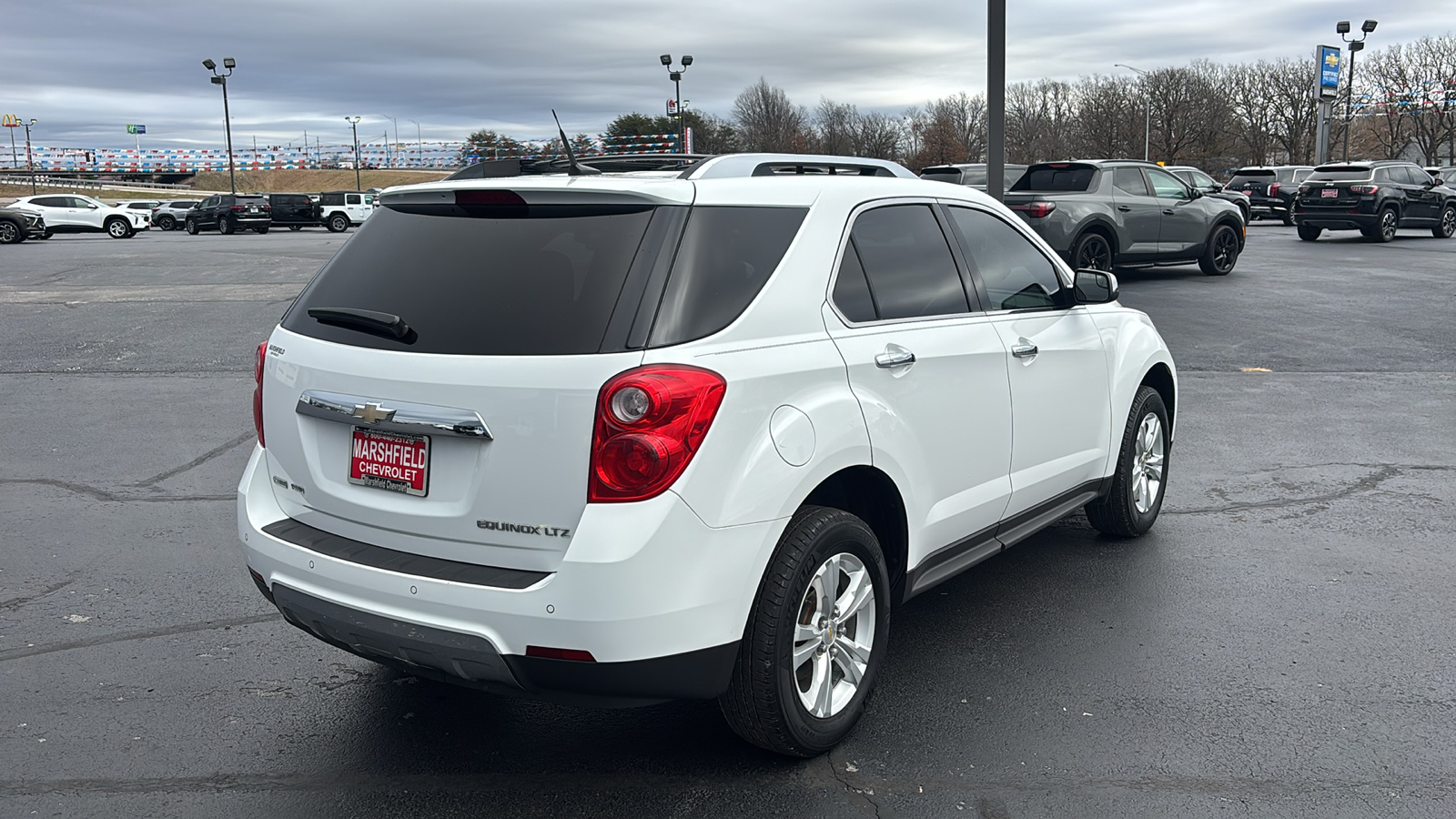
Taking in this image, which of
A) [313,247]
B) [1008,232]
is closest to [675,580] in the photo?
[1008,232]

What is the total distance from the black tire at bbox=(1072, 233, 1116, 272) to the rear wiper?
47.1ft

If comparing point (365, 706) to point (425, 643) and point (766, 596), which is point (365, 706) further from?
point (766, 596)

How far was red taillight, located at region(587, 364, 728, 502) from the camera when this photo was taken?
114 inches

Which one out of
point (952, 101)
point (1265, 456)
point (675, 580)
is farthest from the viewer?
point (952, 101)

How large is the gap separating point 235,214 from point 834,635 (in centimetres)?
4783

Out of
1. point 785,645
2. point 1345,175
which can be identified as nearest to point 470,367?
point 785,645

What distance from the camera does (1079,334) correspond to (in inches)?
193

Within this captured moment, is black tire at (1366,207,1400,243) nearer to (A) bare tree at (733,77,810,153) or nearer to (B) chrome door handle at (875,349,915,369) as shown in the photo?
(B) chrome door handle at (875,349,915,369)

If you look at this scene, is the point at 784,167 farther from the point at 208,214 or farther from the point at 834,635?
the point at 208,214

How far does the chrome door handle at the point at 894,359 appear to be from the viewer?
3.57 metres

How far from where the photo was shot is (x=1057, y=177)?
1745 centimetres

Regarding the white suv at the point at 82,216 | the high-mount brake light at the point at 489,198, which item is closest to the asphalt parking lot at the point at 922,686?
the high-mount brake light at the point at 489,198

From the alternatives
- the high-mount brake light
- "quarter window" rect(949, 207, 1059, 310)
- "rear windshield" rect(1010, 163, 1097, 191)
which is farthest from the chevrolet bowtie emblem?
"rear windshield" rect(1010, 163, 1097, 191)

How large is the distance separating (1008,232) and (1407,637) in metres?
2.16
